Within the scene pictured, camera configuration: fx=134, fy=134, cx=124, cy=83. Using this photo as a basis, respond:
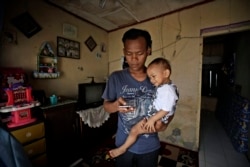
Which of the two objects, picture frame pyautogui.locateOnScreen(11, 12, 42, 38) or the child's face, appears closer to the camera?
the child's face

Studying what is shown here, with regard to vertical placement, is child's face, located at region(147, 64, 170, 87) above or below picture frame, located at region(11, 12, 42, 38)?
below

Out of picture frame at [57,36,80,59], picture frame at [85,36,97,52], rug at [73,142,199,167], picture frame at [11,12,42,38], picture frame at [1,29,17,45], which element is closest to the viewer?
picture frame at [1,29,17,45]

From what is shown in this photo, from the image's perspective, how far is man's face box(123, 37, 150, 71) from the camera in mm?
863

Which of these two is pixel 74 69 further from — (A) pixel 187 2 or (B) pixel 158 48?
(A) pixel 187 2


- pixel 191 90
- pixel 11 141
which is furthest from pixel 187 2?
pixel 11 141

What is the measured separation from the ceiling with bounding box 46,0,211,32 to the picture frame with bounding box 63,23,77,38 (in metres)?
0.23

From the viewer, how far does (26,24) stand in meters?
1.74

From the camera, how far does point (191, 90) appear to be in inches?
87.4

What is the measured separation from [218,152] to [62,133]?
7.85ft

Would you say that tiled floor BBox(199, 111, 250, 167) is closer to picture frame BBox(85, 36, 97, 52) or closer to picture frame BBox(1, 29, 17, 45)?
picture frame BBox(85, 36, 97, 52)

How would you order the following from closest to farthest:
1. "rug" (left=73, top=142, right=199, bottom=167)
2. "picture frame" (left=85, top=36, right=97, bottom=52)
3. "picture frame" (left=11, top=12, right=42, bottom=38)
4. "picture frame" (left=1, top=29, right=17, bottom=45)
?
"picture frame" (left=1, top=29, right=17, bottom=45), "picture frame" (left=11, top=12, right=42, bottom=38), "rug" (left=73, top=142, right=199, bottom=167), "picture frame" (left=85, top=36, right=97, bottom=52)

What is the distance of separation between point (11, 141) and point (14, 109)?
2.56 ft

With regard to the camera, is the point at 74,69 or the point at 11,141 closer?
the point at 11,141

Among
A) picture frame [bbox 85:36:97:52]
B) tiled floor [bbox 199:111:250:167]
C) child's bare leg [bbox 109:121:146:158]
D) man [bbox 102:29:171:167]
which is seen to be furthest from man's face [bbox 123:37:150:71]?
Result: picture frame [bbox 85:36:97:52]
